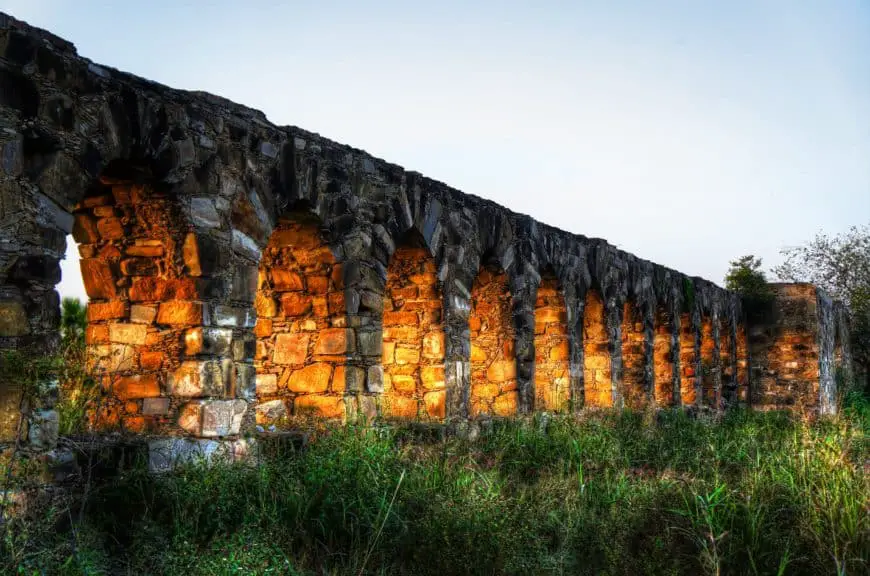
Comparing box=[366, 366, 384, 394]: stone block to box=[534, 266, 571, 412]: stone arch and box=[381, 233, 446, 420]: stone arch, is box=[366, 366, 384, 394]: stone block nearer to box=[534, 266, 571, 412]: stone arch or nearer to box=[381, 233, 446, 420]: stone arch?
box=[381, 233, 446, 420]: stone arch

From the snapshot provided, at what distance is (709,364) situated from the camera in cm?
1652

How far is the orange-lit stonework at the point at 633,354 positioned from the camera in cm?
1267

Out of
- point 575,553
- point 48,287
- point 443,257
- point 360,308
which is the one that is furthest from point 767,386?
point 48,287

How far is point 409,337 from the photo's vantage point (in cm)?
819

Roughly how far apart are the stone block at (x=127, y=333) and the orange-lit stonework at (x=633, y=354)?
27.6 feet

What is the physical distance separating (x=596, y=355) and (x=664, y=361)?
9.83ft

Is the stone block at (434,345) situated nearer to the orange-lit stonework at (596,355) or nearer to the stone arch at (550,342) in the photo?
the stone arch at (550,342)

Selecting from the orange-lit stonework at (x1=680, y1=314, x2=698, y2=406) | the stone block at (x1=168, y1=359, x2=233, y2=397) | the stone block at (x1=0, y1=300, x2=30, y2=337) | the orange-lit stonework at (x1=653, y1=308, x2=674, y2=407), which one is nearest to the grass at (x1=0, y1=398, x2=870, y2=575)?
the stone block at (x1=168, y1=359, x2=233, y2=397)

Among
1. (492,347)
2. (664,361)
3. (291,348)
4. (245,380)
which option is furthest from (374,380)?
(664,361)

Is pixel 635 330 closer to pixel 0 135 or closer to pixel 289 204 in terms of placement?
pixel 289 204

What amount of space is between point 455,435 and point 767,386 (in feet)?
43.1

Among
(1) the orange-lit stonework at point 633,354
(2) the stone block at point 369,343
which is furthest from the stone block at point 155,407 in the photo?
(1) the orange-lit stonework at point 633,354

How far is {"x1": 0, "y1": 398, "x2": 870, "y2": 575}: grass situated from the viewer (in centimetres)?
407

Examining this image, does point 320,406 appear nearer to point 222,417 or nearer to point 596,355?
point 222,417
